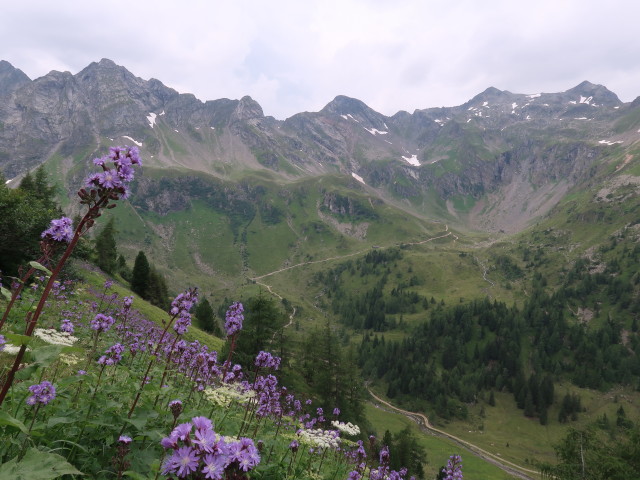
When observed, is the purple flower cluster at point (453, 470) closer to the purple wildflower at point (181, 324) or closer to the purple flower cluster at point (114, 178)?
the purple wildflower at point (181, 324)

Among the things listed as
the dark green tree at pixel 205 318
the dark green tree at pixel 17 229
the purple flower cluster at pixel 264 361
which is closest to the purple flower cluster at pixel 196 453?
the purple flower cluster at pixel 264 361

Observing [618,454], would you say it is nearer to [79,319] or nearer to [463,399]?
[79,319]

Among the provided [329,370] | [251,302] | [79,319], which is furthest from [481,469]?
[79,319]

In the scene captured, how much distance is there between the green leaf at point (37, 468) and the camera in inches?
153

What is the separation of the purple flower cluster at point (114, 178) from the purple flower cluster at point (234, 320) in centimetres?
697

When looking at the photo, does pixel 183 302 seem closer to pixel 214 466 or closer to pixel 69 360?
pixel 69 360

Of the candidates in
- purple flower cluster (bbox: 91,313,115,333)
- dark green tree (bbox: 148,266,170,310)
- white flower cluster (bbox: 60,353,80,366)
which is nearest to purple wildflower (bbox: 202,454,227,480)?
white flower cluster (bbox: 60,353,80,366)

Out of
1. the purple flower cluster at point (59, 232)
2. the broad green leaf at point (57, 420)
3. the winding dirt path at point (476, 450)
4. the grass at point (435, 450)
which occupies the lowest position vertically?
the grass at point (435, 450)

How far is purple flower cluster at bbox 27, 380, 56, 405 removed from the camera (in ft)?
22.1

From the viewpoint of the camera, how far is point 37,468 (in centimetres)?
404

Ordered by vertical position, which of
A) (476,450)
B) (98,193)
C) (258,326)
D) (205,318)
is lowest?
(476,450)

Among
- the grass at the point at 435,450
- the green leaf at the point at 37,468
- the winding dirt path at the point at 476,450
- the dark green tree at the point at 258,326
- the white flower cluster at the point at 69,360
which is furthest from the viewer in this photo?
the winding dirt path at the point at 476,450

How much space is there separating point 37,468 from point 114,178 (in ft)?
11.8

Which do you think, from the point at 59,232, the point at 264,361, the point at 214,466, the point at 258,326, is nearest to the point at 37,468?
the point at 214,466
